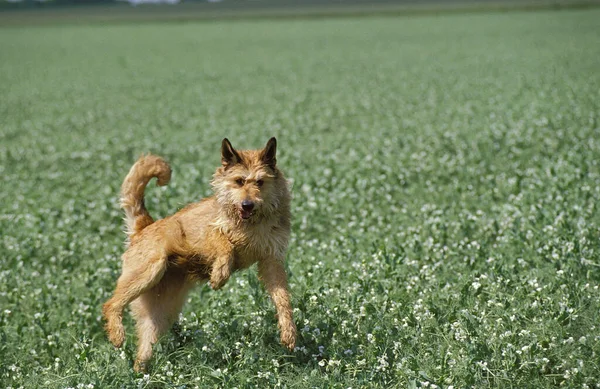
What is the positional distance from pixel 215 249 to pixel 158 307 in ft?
3.26

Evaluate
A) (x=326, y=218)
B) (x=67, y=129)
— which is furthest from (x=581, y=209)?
(x=67, y=129)

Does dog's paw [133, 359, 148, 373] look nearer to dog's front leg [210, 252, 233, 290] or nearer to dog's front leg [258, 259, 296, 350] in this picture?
dog's front leg [210, 252, 233, 290]

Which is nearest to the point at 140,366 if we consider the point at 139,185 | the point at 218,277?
the point at 218,277

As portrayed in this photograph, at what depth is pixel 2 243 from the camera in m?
10.3

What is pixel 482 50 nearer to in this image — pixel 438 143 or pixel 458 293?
pixel 438 143

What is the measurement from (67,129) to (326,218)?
1383 centimetres

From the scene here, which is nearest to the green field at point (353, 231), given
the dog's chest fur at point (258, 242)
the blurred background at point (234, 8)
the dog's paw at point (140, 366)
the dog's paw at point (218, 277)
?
the dog's paw at point (140, 366)

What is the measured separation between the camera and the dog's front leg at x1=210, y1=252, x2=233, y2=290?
19.1 feet

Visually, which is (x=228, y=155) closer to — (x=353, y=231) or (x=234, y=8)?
(x=353, y=231)

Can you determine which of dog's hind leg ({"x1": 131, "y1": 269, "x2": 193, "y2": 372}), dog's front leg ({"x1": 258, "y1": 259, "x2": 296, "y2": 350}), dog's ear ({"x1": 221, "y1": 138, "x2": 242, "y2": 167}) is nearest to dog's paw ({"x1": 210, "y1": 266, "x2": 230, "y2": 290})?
dog's front leg ({"x1": 258, "y1": 259, "x2": 296, "y2": 350})

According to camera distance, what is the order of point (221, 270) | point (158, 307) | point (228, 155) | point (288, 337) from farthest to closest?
1. point (158, 307)
2. point (228, 155)
3. point (221, 270)
4. point (288, 337)

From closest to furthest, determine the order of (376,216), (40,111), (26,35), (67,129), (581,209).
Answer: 1. (581,209)
2. (376,216)
3. (67,129)
4. (40,111)
5. (26,35)

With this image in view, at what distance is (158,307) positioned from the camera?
6.63 meters

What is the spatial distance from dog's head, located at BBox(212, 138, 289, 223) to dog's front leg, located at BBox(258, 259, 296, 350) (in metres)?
0.45
